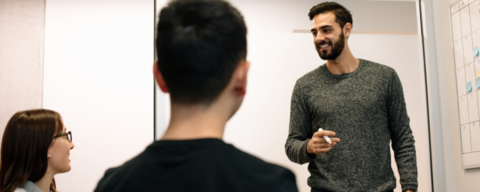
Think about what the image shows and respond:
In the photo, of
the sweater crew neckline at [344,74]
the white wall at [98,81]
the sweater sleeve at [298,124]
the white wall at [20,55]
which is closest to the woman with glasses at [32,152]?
the sweater sleeve at [298,124]

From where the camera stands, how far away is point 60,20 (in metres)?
3.09

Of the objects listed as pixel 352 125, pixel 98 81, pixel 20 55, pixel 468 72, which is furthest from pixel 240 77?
pixel 20 55

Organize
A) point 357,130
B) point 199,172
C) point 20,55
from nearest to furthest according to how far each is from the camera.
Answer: point 199,172 < point 357,130 < point 20,55

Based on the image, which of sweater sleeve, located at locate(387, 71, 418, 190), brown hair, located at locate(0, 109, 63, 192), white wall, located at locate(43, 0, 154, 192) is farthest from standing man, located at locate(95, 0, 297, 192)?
white wall, located at locate(43, 0, 154, 192)

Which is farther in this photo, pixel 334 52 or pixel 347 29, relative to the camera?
pixel 347 29

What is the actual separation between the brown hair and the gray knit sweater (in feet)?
3.13

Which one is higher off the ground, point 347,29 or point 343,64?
point 347,29

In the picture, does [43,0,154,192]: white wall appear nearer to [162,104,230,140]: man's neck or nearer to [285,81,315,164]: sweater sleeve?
[285,81,315,164]: sweater sleeve

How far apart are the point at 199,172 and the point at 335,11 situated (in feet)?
4.44

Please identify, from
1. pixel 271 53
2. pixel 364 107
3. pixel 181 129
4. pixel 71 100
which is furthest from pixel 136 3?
pixel 181 129

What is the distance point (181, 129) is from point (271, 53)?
1.27m

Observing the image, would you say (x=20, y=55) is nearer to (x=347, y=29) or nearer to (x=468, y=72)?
(x=347, y=29)

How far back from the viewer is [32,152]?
156 centimetres

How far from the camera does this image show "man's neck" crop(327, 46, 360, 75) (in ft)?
5.30
